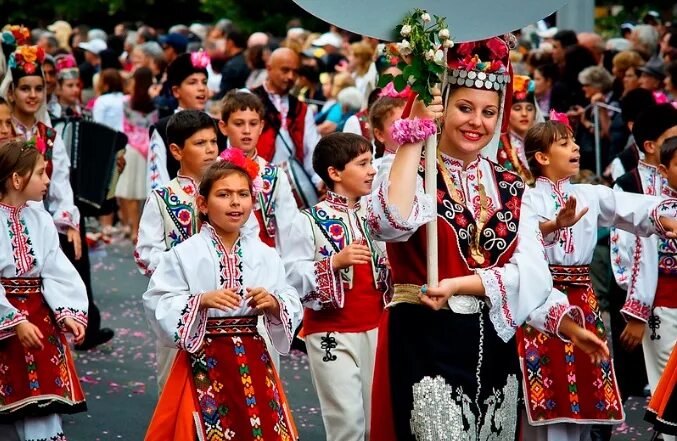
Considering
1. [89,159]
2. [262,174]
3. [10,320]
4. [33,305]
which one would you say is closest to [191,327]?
[10,320]

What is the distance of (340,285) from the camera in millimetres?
6941

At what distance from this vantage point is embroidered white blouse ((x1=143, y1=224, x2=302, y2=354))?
574 centimetres

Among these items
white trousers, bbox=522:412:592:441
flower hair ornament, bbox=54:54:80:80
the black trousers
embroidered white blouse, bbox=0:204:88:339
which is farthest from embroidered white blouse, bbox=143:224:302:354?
flower hair ornament, bbox=54:54:80:80

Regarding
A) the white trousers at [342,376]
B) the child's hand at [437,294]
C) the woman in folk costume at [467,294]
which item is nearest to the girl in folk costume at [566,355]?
the white trousers at [342,376]

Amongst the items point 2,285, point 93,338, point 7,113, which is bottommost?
point 93,338

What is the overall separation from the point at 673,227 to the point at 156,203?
2607 mm

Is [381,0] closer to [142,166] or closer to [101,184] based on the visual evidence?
[101,184]

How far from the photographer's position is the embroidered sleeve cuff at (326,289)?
6848 millimetres

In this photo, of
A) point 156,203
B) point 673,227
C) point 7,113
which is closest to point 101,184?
point 7,113

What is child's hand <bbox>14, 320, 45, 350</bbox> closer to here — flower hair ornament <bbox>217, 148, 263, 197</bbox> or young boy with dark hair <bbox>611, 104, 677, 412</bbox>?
flower hair ornament <bbox>217, 148, 263, 197</bbox>

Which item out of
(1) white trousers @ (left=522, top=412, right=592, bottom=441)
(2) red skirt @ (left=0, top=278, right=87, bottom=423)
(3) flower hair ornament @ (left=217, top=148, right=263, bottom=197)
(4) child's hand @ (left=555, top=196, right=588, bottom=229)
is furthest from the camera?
(1) white trousers @ (left=522, top=412, right=592, bottom=441)

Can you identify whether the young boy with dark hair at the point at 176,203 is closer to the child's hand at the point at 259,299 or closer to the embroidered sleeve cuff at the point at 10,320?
the embroidered sleeve cuff at the point at 10,320

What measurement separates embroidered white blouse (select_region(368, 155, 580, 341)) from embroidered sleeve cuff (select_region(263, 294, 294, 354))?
3.43 feet

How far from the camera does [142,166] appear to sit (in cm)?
1675
